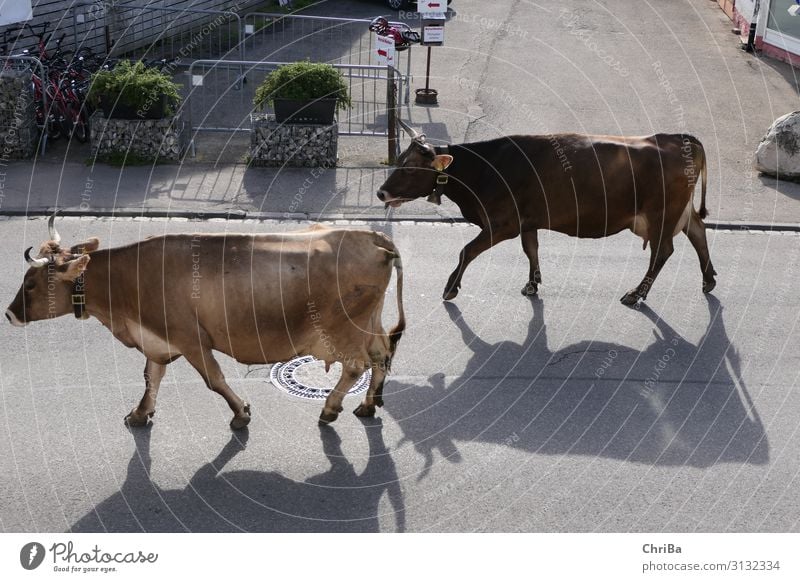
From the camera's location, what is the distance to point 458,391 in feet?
31.4

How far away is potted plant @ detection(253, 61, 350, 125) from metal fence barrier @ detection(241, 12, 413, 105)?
4032 millimetres

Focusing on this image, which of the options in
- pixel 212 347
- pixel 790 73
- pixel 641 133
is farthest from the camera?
pixel 790 73

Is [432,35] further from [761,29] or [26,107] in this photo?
[761,29]

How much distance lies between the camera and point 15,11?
16.6m

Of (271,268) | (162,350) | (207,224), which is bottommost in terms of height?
(207,224)

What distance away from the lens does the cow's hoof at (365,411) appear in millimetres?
9039

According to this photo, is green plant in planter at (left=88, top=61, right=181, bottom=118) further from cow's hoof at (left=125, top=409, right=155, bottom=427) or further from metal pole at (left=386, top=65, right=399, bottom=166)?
cow's hoof at (left=125, top=409, right=155, bottom=427)

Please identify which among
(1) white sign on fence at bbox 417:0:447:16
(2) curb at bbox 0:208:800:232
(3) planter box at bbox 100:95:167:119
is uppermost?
(1) white sign on fence at bbox 417:0:447:16

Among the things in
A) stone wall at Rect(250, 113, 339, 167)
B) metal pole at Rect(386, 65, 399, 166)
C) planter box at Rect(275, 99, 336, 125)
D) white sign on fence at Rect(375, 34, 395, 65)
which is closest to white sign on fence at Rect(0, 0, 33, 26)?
stone wall at Rect(250, 113, 339, 167)

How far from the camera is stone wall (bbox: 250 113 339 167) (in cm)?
1507

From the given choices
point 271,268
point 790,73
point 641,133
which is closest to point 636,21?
point 790,73

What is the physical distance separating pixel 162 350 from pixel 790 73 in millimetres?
15928

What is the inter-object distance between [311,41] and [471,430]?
14.2 metres

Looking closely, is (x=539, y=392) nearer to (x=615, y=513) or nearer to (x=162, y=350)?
(x=615, y=513)
